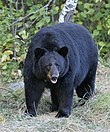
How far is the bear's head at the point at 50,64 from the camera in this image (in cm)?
610

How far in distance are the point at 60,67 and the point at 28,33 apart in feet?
11.6

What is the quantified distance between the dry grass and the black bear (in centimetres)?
24

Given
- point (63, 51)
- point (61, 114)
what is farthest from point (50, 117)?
point (63, 51)

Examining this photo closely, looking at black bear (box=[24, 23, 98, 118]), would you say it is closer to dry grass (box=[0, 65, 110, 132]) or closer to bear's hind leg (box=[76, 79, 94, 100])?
dry grass (box=[0, 65, 110, 132])

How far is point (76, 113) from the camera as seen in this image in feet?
22.4

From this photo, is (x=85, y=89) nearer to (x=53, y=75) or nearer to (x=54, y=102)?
(x=54, y=102)

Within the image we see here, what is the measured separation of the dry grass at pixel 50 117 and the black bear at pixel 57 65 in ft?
0.78

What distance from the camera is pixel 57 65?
616 centimetres

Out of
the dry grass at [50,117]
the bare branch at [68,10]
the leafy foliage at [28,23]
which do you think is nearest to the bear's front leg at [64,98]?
the dry grass at [50,117]

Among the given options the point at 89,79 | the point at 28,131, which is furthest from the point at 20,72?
the point at 28,131

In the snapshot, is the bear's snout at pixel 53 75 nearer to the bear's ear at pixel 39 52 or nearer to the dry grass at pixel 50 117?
the bear's ear at pixel 39 52

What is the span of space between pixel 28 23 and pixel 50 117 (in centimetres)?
379

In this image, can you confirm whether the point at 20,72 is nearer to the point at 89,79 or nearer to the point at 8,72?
the point at 8,72

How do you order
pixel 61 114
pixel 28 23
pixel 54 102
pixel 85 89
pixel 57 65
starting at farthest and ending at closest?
pixel 28 23
pixel 85 89
pixel 54 102
pixel 61 114
pixel 57 65
